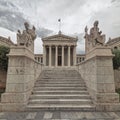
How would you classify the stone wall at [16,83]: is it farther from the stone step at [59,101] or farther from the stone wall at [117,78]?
the stone wall at [117,78]

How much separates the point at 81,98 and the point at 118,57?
43.5 feet

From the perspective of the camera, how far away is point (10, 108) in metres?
6.32

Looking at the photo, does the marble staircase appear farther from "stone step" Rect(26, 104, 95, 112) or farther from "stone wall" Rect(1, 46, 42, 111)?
"stone wall" Rect(1, 46, 42, 111)

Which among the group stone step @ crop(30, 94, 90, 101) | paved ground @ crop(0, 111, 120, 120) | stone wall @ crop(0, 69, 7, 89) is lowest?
paved ground @ crop(0, 111, 120, 120)

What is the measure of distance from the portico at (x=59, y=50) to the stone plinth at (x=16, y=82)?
3392cm

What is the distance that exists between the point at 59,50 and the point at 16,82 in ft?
122

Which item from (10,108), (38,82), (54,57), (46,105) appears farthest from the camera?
(54,57)

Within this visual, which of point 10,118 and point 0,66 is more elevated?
point 0,66

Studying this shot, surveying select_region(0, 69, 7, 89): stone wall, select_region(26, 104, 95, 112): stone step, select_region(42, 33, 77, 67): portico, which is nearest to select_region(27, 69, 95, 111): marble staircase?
select_region(26, 104, 95, 112): stone step

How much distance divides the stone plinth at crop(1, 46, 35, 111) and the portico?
33.9m

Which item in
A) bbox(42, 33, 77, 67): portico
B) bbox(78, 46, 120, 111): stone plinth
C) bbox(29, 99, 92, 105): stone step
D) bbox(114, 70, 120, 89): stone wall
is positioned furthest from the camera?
bbox(42, 33, 77, 67): portico

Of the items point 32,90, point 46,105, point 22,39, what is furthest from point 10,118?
point 22,39

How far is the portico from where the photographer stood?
40444 millimetres

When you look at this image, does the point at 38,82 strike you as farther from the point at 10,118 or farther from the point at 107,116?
the point at 107,116
